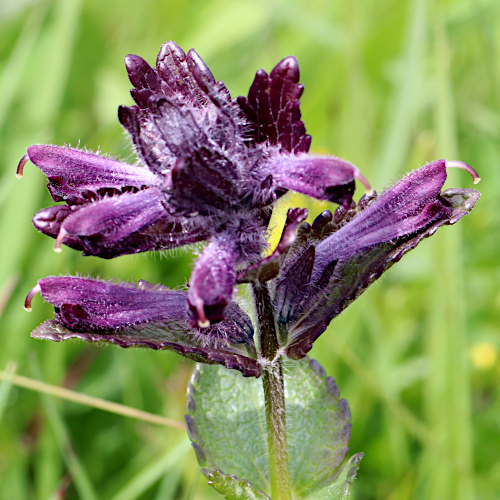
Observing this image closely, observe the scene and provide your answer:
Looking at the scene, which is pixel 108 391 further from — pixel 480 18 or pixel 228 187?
pixel 480 18

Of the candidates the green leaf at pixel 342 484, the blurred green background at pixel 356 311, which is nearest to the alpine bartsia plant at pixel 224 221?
the green leaf at pixel 342 484

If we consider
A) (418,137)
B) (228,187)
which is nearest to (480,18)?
(418,137)

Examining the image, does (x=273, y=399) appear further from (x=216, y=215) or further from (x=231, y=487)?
(x=216, y=215)

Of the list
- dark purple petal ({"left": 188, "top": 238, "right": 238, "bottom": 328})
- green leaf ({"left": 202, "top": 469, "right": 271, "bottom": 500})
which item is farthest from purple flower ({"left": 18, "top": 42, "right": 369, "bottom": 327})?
green leaf ({"left": 202, "top": 469, "right": 271, "bottom": 500})

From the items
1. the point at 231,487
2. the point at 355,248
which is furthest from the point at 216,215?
→ the point at 231,487

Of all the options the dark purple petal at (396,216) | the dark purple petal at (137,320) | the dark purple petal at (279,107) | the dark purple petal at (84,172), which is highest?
the dark purple petal at (279,107)

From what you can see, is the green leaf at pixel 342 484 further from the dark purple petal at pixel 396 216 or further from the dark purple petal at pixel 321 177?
the dark purple petal at pixel 321 177
